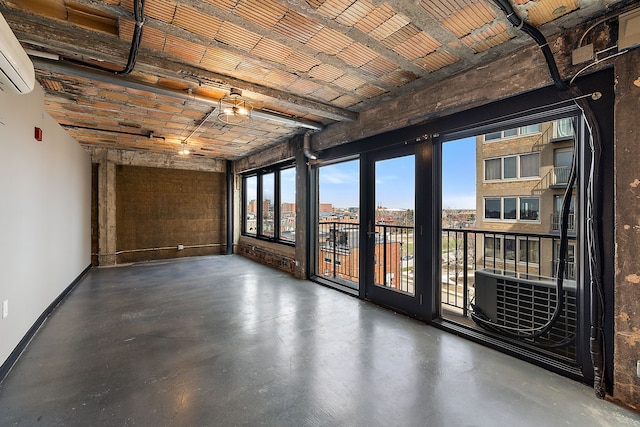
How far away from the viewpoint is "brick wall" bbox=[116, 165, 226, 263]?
21.8ft

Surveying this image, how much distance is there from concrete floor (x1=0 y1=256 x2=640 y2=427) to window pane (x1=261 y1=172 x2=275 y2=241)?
3.40 metres

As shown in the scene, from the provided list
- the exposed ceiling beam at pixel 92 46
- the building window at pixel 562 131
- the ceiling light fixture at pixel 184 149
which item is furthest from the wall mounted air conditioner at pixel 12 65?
the building window at pixel 562 131

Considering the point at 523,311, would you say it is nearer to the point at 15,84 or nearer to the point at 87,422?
the point at 87,422

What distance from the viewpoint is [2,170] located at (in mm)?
2199

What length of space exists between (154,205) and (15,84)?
5.59 metres

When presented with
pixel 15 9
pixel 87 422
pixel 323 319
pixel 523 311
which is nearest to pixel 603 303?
pixel 523 311

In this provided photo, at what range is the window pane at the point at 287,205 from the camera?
603cm

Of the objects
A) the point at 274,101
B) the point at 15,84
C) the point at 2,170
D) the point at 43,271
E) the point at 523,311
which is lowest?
the point at 523,311

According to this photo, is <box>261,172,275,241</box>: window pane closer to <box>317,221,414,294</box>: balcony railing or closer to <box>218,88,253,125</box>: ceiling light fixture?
<box>317,221,414,294</box>: balcony railing

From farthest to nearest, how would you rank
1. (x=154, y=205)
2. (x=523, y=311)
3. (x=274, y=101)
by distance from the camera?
(x=154, y=205), (x=274, y=101), (x=523, y=311)

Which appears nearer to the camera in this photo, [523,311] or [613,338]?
[613,338]

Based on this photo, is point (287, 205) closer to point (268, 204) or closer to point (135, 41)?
point (268, 204)

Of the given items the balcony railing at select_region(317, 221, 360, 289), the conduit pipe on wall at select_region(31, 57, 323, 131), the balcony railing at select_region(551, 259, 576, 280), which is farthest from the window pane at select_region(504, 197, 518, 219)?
the conduit pipe on wall at select_region(31, 57, 323, 131)

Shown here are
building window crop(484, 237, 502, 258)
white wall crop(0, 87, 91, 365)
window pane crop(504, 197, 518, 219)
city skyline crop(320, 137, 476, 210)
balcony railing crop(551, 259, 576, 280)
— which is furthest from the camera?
window pane crop(504, 197, 518, 219)
